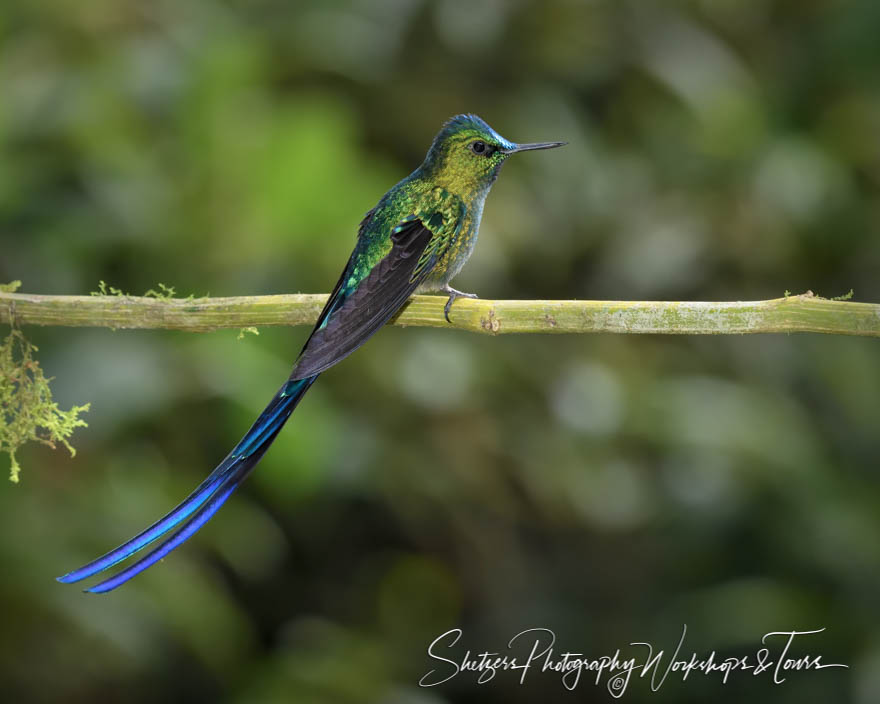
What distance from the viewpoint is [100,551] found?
134 inches

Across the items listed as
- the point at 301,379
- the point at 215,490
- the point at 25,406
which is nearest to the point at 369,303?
the point at 301,379

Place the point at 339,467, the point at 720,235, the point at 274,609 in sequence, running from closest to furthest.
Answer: the point at 339,467 → the point at 274,609 → the point at 720,235

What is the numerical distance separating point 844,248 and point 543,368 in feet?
5.09

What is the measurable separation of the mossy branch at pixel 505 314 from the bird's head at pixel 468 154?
10.3 inches

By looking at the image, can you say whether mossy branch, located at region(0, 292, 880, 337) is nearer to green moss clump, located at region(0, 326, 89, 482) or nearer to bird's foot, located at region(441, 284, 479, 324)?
bird's foot, located at region(441, 284, 479, 324)

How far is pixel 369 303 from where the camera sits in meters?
1.77

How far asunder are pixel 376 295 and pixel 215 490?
42 cm

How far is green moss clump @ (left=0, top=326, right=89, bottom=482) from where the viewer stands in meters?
2.16

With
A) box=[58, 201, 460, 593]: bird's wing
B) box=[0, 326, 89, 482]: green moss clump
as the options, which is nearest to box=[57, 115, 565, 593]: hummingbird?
box=[58, 201, 460, 593]: bird's wing

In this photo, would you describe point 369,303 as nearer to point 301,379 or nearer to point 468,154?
point 301,379

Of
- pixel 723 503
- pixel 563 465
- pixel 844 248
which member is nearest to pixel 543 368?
pixel 563 465

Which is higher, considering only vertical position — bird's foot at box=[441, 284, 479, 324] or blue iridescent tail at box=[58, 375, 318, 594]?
bird's foot at box=[441, 284, 479, 324]

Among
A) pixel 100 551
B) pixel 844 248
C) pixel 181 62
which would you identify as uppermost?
pixel 181 62

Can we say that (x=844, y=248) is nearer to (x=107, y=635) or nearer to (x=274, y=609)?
(x=274, y=609)
